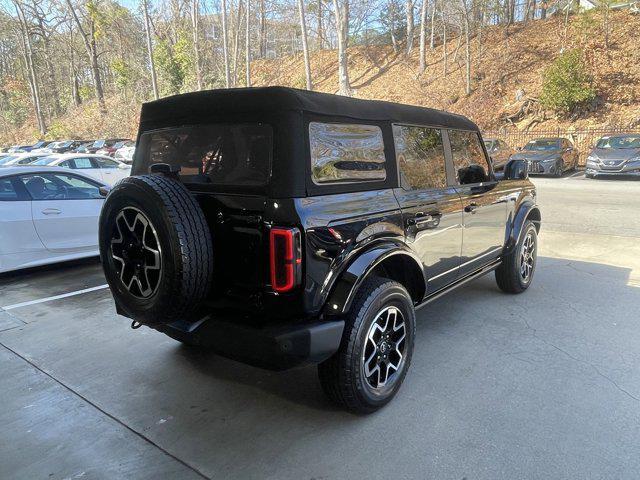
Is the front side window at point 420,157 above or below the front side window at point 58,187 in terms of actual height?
above

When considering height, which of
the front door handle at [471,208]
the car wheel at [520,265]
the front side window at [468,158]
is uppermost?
the front side window at [468,158]

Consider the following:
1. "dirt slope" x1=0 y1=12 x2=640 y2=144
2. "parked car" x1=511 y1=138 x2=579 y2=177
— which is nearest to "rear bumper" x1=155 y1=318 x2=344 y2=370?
"parked car" x1=511 y1=138 x2=579 y2=177

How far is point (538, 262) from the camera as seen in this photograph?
6516 millimetres

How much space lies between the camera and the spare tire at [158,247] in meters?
2.45

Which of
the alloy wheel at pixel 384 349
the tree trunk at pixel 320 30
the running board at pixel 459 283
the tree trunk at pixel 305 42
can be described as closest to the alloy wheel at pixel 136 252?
the alloy wheel at pixel 384 349

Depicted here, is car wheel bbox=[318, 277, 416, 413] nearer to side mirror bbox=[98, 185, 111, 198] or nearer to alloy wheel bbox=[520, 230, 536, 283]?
alloy wheel bbox=[520, 230, 536, 283]

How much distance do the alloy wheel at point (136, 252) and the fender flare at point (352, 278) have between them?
3.18ft

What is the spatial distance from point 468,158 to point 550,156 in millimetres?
16089

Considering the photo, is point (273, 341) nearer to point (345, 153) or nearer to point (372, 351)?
point (372, 351)

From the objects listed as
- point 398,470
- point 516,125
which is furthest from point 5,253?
point 516,125

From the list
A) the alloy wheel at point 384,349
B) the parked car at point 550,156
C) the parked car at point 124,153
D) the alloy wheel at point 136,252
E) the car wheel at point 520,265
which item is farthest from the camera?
the parked car at point 124,153

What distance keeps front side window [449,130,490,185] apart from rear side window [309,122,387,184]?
1.09 metres

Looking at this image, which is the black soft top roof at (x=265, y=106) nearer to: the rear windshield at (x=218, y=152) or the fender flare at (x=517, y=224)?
the rear windshield at (x=218, y=152)

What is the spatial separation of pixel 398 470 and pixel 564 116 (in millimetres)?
25832
